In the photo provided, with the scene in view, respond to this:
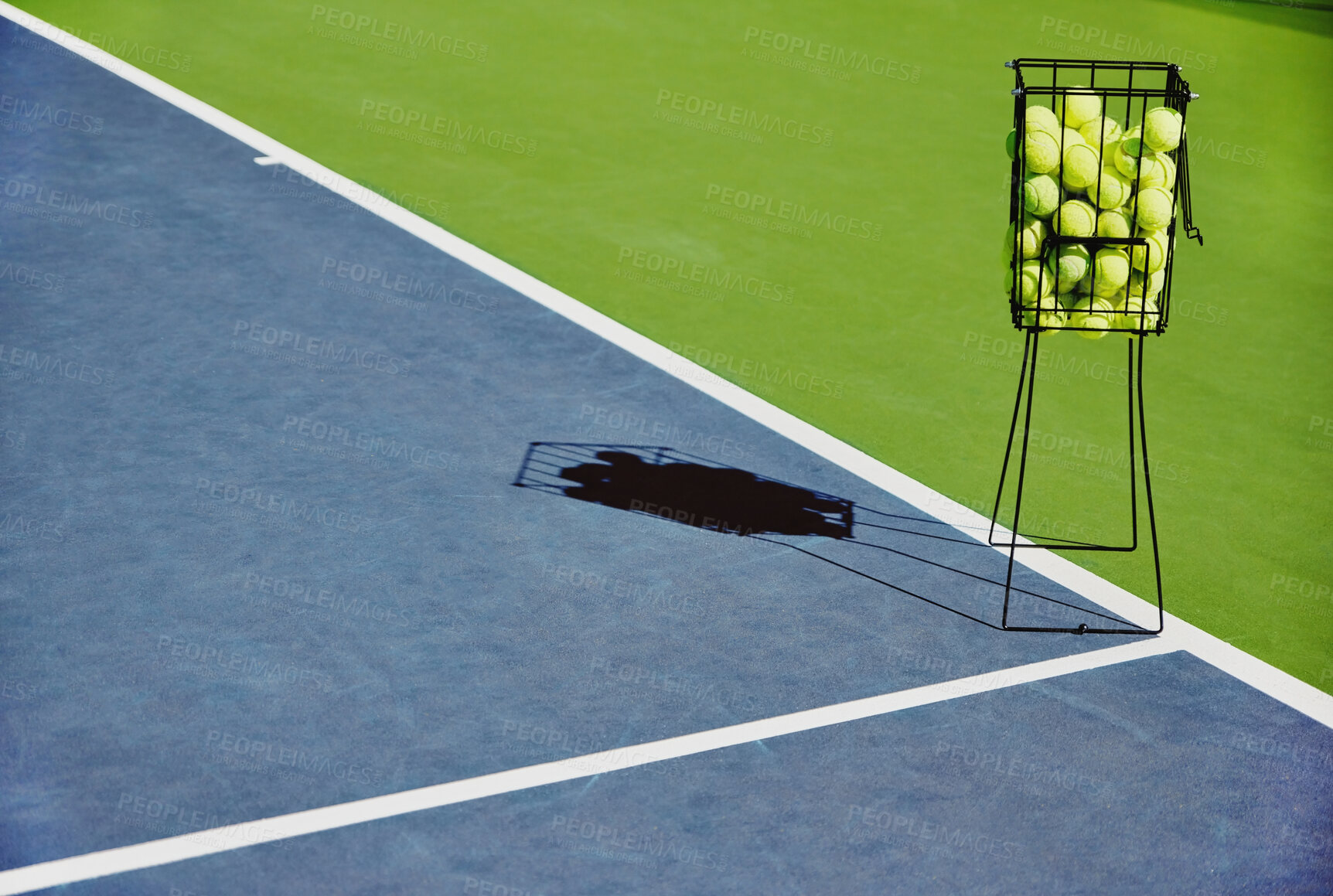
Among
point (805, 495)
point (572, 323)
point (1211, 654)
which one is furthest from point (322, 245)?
point (1211, 654)

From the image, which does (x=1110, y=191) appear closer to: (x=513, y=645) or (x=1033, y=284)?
(x=1033, y=284)

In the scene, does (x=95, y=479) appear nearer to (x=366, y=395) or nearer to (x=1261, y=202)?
(x=366, y=395)

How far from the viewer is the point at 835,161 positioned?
40.6ft

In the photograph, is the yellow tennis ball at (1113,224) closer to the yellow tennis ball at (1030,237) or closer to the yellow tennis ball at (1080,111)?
the yellow tennis ball at (1030,237)

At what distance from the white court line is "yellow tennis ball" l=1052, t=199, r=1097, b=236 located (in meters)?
1.92

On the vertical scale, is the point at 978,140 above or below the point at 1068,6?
below

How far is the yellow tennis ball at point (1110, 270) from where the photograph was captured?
241 inches

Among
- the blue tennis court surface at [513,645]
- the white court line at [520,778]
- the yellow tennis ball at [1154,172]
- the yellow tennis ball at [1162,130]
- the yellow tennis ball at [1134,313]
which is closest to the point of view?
the white court line at [520,778]

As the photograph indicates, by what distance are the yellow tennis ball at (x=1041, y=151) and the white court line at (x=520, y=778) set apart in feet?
7.25

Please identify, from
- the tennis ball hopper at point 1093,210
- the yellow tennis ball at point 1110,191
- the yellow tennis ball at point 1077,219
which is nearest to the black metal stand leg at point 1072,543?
the tennis ball hopper at point 1093,210

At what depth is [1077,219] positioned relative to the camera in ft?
20.0

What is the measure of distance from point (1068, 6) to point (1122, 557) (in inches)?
415

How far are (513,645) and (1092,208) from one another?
3.19 meters

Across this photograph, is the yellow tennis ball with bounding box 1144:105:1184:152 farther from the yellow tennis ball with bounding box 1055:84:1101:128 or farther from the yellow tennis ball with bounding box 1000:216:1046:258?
the yellow tennis ball with bounding box 1000:216:1046:258
